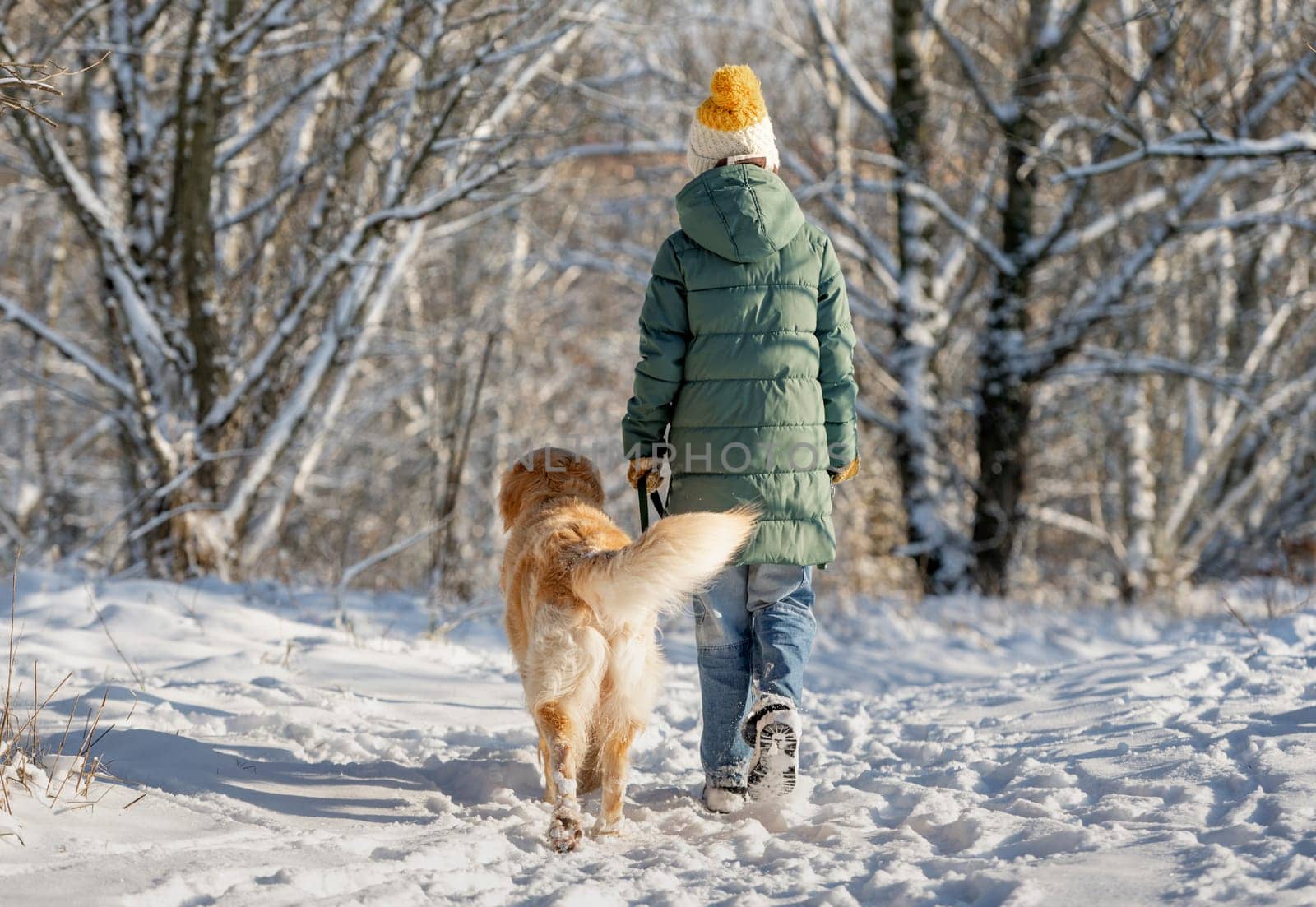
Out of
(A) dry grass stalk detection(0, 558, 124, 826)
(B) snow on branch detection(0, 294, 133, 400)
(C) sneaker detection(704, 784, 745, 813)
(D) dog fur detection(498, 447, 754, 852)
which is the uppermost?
(B) snow on branch detection(0, 294, 133, 400)

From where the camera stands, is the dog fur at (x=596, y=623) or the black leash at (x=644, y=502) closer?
the dog fur at (x=596, y=623)

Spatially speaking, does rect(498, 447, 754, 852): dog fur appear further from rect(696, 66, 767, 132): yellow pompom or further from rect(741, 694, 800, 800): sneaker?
rect(696, 66, 767, 132): yellow pompom

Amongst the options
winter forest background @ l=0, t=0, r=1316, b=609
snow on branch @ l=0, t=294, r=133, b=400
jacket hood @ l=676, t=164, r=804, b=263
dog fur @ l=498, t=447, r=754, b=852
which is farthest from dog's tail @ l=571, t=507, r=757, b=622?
snow on branch @ l=0, t=294, r=133, b=400

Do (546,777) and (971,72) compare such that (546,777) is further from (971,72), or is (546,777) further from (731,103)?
(971,72)

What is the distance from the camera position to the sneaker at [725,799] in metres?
3.05

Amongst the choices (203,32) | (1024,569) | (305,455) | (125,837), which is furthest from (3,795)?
(1024,569)

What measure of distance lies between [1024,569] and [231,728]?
931cm

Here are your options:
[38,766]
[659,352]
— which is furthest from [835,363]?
[38,766]

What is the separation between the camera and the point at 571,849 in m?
2.71

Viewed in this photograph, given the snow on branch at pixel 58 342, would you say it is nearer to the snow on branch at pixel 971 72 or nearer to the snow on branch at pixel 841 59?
the snow on branch at pixel 841 59

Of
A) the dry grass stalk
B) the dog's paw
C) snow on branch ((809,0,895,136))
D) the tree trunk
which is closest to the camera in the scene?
the dry grass stalk

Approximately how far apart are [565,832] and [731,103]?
7.02ft

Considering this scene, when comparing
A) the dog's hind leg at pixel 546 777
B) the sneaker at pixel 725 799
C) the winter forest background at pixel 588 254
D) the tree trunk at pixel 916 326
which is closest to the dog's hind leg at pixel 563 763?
the dog's hind leg at pixel 546 777

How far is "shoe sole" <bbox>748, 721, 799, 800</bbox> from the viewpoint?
9.66 feet
